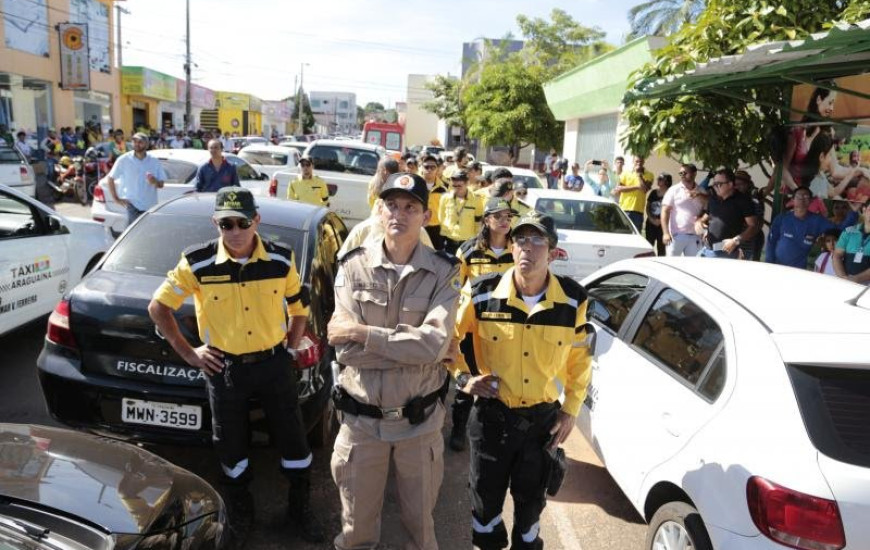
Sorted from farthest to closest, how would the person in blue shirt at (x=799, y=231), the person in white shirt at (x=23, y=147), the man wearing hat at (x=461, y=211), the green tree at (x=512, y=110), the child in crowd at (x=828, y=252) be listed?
the green tree at (x=512, y=110), the person in white shirt at (x=23, y=147), the person in blue shirt at (x=799, y=231), the man wearing hat at (x=461, y=211), the child in crowd at (x=828, y=252)

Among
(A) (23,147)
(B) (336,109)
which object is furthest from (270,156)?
(B) (336,109)

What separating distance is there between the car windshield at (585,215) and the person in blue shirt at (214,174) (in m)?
3.94

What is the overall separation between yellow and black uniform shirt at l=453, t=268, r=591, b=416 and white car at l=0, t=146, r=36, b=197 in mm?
12049

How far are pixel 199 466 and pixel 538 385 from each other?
229 cm

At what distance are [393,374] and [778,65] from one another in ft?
16.3

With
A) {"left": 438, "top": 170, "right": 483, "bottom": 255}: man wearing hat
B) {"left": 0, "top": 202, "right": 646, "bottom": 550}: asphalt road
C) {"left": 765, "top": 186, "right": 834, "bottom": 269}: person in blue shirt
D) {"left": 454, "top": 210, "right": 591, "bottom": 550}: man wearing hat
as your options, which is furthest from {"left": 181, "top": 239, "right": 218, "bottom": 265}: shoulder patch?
{"left": 765, "top": 186, "right": 834, "bottom": 269}: person in blue shirt

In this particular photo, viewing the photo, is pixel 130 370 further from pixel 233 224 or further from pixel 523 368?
pixel 523 368

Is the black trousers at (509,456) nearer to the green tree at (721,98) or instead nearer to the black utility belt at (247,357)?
the black utility belt at (247,357)

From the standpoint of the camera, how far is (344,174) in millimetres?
11414

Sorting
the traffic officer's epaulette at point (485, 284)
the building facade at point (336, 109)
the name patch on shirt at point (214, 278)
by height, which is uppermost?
the building facade at point (336, 109)

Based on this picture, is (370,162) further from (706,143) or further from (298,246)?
(298,246)

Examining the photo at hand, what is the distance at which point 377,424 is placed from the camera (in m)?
2.48

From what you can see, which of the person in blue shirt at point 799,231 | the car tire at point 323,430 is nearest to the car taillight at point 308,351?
the car tire at point 323,430

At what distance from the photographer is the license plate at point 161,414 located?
10.7ft
